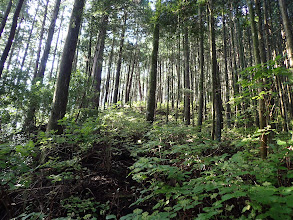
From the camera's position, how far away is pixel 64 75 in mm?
5805

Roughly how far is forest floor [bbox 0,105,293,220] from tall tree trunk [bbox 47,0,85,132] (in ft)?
5.11


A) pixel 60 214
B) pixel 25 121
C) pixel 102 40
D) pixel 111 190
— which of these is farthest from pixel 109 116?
pixel 102 40

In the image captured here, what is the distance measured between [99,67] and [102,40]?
1.68 metres

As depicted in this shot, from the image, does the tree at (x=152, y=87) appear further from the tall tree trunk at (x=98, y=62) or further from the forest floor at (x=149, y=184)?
the forest floor at (x=149, y=184)

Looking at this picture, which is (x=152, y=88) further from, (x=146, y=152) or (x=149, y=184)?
(x=149, y=184)

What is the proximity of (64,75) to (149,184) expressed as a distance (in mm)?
4519

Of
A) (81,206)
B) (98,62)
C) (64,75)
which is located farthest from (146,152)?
(98,62)

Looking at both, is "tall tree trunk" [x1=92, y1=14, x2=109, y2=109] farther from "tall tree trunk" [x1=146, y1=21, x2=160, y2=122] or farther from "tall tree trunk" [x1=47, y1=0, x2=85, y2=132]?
"tall tree trunk" [x1=146, y1=21, x2=160, y2=122]

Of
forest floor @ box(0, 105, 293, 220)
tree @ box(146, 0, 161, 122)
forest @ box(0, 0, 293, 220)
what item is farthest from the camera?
tree @ box(146, 0, 161, 122)

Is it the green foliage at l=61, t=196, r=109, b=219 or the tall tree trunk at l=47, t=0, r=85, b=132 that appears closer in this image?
the green foliage at l=61, t=196, r=109, b=219

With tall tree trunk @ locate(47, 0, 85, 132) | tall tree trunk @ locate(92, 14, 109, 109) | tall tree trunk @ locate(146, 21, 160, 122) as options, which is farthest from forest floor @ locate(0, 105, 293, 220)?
tall tree trunk @ locate(92, 14, 109, 109)

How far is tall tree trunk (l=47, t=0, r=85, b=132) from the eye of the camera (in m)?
5.43

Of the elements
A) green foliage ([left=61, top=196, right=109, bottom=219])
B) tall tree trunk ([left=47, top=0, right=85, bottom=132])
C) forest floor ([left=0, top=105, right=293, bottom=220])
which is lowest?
green foliage ([left=61, top=196, right=109, bottom=219])

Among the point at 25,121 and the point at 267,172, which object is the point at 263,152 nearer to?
the point at 267,172
